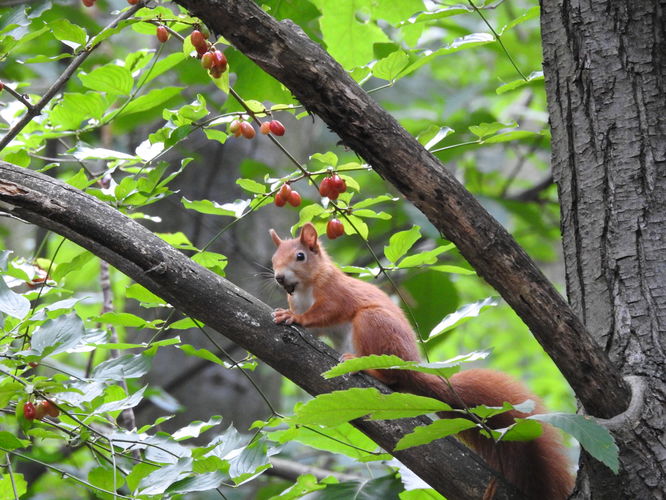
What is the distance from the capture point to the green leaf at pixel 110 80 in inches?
67.2

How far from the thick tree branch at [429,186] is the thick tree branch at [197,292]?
286mm

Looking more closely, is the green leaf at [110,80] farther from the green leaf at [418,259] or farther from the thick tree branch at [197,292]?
the green leaf at [418,259]

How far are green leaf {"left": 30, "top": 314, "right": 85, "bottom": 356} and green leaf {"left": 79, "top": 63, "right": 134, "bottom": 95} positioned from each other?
1.75 ft

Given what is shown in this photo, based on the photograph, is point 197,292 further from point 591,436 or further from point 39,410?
point 591,436

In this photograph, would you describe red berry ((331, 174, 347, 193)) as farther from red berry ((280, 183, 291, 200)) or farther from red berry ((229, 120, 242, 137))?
red berry ((229, 120, 242, 137))

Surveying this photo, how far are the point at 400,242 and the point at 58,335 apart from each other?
72cm

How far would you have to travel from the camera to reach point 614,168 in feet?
4.99

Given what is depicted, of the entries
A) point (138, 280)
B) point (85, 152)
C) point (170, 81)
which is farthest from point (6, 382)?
point (170, 81)

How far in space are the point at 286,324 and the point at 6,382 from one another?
0.56m

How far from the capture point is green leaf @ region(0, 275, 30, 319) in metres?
1.47

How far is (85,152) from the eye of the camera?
1745 millimetres

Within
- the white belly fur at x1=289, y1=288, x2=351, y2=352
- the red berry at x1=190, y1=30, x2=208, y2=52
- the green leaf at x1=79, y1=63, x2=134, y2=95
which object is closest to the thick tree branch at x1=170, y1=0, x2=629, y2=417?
the red berry at x1=190, y1=30, x2=208, y2=52

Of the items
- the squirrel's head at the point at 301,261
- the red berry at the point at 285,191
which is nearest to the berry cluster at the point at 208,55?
the red berry at the point at 285,191

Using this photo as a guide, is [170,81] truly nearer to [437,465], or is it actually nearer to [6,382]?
[6,382]
